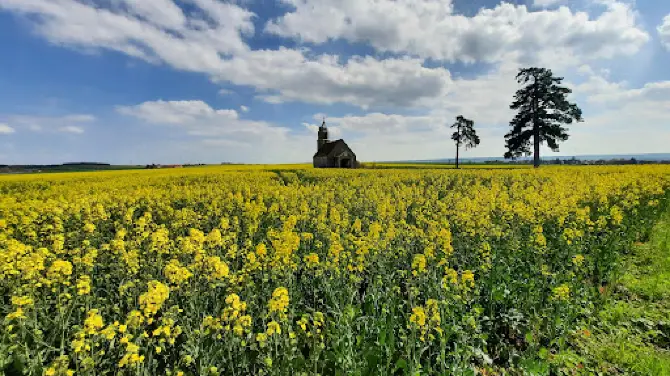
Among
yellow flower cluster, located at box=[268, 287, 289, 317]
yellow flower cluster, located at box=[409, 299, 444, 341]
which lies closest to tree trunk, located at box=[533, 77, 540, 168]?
yellow flower cluster, located at box=[409, 299, 444, 341]

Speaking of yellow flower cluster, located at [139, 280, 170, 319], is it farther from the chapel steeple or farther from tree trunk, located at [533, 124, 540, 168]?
the chapel steeple

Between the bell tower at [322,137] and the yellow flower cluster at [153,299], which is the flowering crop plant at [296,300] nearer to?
the yellow flower cluster at [153,299]

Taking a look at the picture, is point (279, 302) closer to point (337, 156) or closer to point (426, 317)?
point (426, 317)

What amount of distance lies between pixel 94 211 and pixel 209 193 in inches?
173

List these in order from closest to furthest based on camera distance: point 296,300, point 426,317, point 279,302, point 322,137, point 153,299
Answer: point 153,299 < point 279,302 < point 426,317 < point 296,300 < point 322,137

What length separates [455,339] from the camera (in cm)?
443

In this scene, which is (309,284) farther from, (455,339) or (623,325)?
(623,325)

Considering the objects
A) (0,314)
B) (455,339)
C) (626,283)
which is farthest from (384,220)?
(0,314)

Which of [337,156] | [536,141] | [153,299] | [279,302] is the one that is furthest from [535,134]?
[153,299]

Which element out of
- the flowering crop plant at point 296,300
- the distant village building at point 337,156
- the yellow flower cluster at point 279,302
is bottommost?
the flowering crop plant at point 296,300

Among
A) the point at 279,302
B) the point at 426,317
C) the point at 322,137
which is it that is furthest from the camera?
the point at 322,137

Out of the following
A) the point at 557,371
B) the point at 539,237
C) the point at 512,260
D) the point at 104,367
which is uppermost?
the point at 539,237

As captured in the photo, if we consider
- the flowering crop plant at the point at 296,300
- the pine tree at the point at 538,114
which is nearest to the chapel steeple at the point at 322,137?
the pine tree at the point at 538,114

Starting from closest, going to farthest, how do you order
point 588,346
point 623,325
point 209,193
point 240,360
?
1. point 240,360
2. point 588,346
3. point 623,325
4. point 209,193
